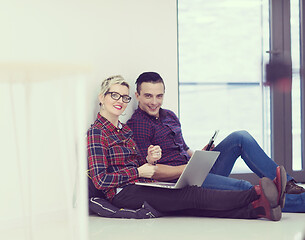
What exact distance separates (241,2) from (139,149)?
67.5 inches

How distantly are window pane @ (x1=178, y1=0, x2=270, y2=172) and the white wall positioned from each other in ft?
1.97

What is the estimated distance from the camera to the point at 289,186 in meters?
2.63

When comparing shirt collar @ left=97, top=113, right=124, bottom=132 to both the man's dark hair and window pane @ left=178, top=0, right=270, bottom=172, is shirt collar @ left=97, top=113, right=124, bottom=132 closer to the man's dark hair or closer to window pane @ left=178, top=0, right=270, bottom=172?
the man's dark hair

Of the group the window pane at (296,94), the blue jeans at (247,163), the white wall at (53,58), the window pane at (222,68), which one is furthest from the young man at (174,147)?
the window pane at (296,94)

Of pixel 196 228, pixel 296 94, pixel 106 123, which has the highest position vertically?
pixel 296 94

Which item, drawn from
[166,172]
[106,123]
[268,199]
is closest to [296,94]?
[166,172]

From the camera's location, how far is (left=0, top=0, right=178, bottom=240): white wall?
247 centimetres

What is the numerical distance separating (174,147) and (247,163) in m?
0.42

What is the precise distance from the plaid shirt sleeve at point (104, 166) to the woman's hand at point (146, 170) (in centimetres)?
3

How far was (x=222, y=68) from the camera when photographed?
13.0 ft

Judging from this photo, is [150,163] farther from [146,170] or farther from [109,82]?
[109,82]

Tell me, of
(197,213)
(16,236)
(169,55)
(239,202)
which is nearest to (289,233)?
(239,202)

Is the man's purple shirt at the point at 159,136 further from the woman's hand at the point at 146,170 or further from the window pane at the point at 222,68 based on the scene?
the window pane at the point at 222,68

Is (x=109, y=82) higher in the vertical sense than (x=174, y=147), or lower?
higher
